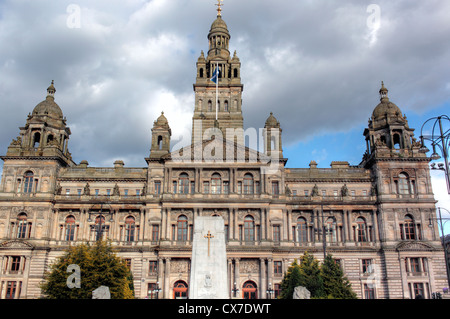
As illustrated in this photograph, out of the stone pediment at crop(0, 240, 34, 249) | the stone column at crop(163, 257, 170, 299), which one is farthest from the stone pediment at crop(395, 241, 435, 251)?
the stone pediment at crop(0, 240, 34, 249)

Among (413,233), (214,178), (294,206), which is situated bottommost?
(413,233)

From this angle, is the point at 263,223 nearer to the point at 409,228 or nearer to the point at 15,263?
the point at 409,228

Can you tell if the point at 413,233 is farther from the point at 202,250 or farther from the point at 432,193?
the point at 202,250

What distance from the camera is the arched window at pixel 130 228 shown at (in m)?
57.2

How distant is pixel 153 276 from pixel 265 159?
22.1 meters

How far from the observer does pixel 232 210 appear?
2178 inches

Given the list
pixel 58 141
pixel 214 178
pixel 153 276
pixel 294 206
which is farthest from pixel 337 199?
pixel 58 141

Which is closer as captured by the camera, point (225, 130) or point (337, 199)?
point (337, 199)

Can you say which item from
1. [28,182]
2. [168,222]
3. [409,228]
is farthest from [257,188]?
[28,182]

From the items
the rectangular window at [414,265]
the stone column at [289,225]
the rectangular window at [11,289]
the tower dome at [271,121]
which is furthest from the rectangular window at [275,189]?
the rectangular window at [11,289]

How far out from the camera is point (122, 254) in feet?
181

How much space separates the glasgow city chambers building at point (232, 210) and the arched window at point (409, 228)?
0.14 metres

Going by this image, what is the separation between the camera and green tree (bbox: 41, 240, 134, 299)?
3366 cm

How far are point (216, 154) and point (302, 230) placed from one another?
16.4 metres
